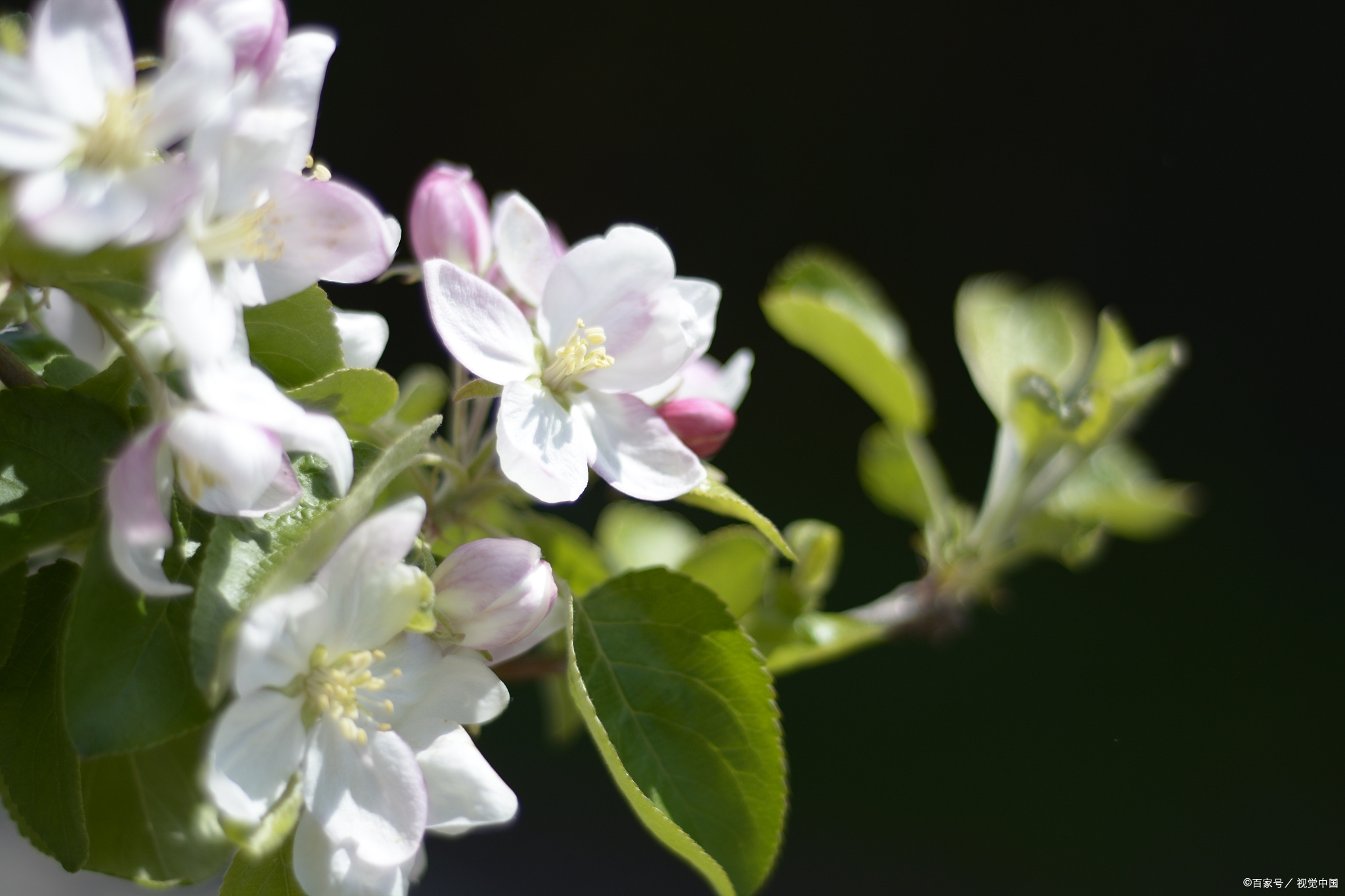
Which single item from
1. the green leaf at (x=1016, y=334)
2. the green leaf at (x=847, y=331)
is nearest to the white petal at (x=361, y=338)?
the green leaf at (x=847, y=331)

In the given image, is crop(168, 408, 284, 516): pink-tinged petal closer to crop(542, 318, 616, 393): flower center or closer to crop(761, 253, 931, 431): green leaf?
crop(542, 318, 616, 393): flower center

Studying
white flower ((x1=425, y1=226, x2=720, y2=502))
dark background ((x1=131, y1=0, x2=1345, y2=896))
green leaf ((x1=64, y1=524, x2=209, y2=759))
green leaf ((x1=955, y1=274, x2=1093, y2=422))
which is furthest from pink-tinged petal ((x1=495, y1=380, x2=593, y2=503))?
dark background ((x1=131, y1=0, x2=1345, y2=896))

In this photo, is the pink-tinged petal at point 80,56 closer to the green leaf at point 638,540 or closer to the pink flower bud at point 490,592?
the pink flower bud at point 490,592

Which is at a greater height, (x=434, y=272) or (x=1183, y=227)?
(x=434, y=272)

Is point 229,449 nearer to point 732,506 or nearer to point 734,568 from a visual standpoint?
point 732,506

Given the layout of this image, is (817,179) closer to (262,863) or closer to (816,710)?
(816,710)

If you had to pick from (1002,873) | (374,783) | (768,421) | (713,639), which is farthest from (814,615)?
(768,421)
